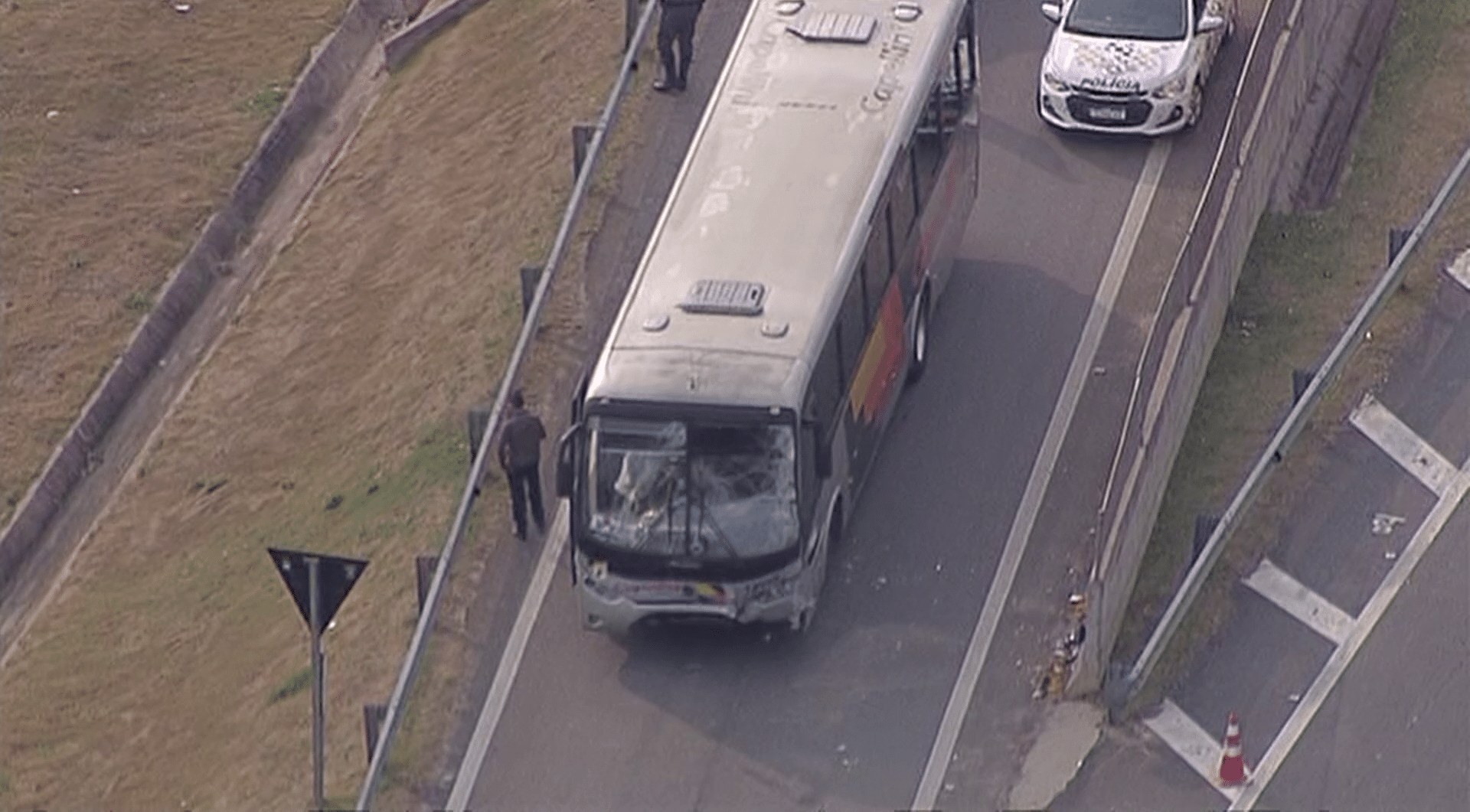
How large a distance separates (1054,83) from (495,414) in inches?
311

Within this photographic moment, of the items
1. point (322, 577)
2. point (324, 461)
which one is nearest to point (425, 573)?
point (322, 577)

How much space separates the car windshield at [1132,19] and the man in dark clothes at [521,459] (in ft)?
27.2

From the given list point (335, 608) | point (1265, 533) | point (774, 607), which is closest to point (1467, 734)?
point (1265, 533)

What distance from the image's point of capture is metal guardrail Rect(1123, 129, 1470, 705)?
966 inches

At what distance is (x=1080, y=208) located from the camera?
30438 millimetres

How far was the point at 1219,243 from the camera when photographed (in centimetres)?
2788

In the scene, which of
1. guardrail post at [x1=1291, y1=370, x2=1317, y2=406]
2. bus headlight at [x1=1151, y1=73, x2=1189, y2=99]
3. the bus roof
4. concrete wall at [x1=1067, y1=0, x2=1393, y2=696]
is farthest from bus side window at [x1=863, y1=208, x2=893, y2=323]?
bus headlight at [x1=1151, y1=73, x2=1189, y2=99]

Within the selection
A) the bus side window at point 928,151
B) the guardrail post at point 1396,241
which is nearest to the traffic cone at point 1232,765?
the bus side window at point 928,151

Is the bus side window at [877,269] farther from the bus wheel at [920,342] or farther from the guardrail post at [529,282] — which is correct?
the guardrail post at [529,282]

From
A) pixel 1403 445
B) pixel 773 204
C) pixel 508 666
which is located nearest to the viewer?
pixel 508 666

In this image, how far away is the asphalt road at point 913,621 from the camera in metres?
24.1

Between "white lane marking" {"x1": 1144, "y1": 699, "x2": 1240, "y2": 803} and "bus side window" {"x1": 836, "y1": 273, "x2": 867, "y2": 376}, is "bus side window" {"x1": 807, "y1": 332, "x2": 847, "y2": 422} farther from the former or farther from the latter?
"white lane marking" {"x1": 1144, "y1": 699, "x2": 1240, "y2": 803}

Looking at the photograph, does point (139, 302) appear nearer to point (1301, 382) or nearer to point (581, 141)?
point (581, 141)

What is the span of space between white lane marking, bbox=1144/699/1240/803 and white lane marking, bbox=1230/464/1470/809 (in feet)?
0.96
